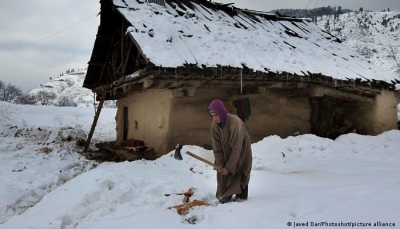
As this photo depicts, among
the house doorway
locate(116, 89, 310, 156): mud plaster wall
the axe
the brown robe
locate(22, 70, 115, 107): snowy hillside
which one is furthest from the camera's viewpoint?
locate(22, 70, 115, 107): snowy hillside

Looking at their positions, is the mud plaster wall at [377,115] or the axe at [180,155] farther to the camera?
the mud plaster wall at [377,115]

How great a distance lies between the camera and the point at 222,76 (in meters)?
7.22

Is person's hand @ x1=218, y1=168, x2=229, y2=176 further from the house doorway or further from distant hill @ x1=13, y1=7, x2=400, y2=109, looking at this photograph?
distant hill @ x1=13, y1=7, x2=400, y2=109

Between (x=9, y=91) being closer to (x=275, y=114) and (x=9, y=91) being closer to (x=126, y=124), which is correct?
(x=126, y=124)

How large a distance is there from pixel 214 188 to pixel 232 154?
114 centimetres

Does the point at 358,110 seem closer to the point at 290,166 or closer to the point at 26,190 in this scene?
the point at 290,166

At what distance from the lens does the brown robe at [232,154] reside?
11.9 feet

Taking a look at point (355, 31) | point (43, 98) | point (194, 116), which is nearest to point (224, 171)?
point (194, 116)

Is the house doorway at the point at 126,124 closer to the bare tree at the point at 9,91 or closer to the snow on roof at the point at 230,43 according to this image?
the snow on roof at the point at 230,43

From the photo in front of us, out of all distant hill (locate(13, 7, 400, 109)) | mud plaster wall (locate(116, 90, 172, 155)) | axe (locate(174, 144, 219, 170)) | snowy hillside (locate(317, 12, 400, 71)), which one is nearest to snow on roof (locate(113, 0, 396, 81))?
Answer: mud plaster wall (locate(116, 90, 172, 155))

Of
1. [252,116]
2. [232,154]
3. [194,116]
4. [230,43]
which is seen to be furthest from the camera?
[252,116]

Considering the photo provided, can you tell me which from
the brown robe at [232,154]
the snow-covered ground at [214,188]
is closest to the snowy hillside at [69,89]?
the snow-covered ground at [214,188]

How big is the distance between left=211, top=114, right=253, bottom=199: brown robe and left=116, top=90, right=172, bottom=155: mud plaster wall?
3870 millimetres

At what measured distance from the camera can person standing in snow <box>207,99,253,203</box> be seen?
143 inches
